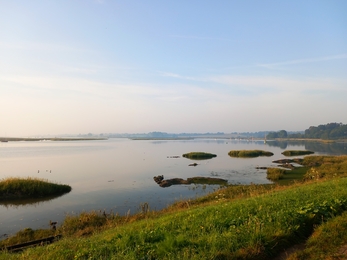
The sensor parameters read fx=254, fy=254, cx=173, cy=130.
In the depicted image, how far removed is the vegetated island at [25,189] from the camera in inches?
1034

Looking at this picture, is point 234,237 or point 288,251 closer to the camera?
point 288,251

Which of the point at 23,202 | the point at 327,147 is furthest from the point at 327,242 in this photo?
the point at 327,147

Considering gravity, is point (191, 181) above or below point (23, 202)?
above

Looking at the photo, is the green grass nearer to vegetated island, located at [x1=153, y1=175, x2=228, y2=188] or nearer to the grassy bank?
the grassy bank

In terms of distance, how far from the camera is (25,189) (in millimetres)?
26859

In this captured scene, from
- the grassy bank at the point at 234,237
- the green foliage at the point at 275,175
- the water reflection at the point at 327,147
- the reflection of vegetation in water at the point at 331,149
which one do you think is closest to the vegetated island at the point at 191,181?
the green foliage at the point at 275,175

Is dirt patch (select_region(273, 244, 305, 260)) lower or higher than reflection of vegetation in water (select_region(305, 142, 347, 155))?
higher

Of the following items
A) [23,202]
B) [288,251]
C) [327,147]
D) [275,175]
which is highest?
[288,251]

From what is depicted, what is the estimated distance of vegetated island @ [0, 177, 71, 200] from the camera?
86.2 feet

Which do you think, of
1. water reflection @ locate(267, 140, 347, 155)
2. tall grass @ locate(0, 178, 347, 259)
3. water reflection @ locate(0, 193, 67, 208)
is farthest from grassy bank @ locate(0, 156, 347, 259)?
water reflection @ locate(267, 140, 347, 155)

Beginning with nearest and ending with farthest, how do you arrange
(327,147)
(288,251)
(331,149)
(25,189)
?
1. (288,251)
2. (25,189)
3. (331,149)
4. (327,147)

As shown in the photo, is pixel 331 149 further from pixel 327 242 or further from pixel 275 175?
pixel 327 242

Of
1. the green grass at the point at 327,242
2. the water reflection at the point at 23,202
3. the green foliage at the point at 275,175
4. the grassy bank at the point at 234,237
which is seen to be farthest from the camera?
the green foliage at the point at 275,175

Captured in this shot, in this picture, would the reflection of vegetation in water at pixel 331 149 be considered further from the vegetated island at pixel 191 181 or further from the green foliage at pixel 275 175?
the vegetated island at pixel 191 181
